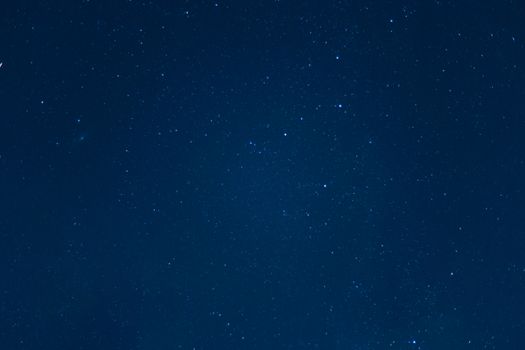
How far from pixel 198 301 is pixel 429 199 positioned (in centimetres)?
31

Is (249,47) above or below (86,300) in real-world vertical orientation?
above

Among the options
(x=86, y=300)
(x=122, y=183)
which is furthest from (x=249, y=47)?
(x=86, y=300)

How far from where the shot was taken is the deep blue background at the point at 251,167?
62 cm

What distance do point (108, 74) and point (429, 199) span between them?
41 cm

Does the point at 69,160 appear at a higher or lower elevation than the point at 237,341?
higher

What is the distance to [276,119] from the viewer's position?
2.11 feet

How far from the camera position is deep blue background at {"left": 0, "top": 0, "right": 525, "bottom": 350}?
0.62 metres

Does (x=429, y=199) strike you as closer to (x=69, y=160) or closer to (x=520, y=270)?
(x=520, y=270)

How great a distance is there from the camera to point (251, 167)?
Answer: 2.13 ft

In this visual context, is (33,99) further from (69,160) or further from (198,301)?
(198,301)

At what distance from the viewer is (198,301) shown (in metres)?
0.67

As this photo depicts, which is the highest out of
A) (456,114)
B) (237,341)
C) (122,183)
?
(456,114)

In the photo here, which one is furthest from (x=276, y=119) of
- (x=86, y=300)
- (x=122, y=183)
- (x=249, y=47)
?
(x=86, y=300)

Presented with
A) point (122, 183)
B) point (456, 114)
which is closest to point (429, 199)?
point (456, 114)
